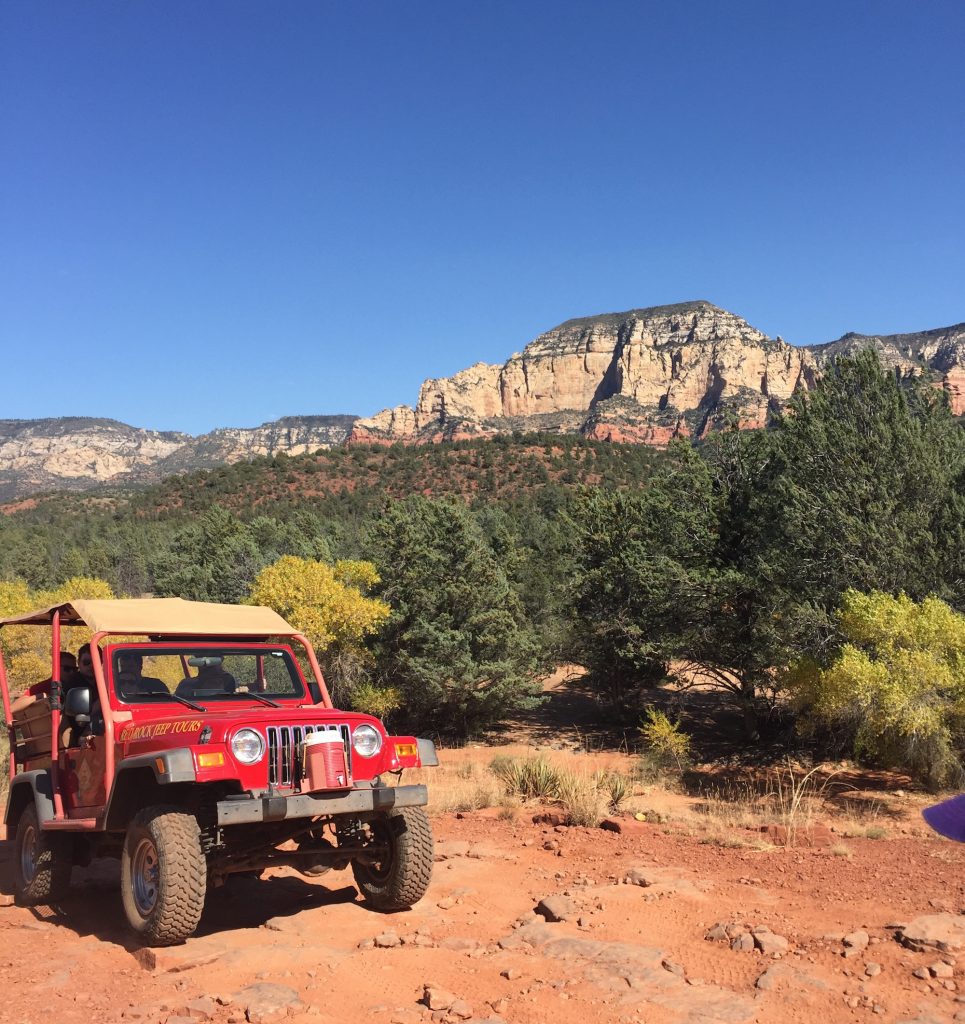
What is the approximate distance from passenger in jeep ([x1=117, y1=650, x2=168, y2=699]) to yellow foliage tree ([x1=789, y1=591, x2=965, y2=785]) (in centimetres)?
1154

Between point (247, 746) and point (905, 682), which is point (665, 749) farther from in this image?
point (247, 746)

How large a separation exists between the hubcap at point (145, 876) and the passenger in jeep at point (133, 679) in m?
1.25

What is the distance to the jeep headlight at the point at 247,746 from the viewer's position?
5.22 meters

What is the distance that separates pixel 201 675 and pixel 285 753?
170cm

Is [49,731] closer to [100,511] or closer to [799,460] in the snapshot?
[799,460]

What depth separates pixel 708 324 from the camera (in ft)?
648

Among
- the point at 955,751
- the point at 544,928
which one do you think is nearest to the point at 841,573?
the point at 955,751

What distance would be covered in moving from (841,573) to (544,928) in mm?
13376

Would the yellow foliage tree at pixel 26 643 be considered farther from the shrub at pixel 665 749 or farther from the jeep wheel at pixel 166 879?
the jeep wheel at pixel 166 879

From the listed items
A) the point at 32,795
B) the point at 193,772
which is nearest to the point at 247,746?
the point at 193,772

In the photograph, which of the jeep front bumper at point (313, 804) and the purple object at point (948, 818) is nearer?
Answer: the purple object at point (948, 818)

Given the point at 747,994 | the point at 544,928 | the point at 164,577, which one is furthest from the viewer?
the point at 164,577

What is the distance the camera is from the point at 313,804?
5.14 metres

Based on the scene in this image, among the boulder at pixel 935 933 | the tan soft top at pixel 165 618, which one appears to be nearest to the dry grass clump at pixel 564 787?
the boulder at pixel 935 933
